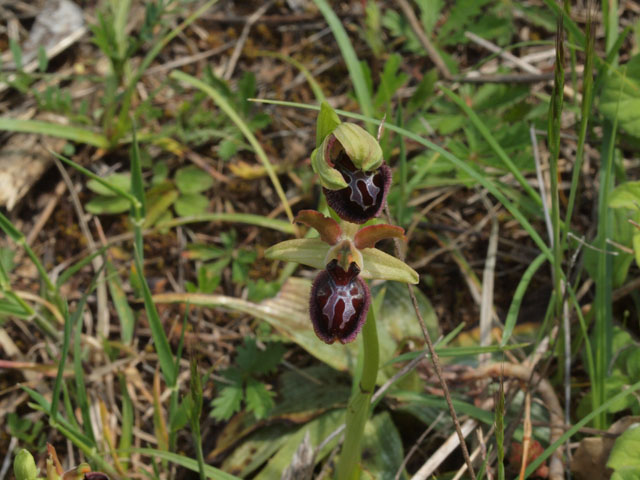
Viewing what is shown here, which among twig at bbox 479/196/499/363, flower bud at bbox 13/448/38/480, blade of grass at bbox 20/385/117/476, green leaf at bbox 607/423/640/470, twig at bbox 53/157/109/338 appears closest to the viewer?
flower bud at bbox 13/448/38/480

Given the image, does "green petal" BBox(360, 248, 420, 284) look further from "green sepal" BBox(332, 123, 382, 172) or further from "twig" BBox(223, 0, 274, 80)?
"twig" BBox(223, 0, 274, 80)

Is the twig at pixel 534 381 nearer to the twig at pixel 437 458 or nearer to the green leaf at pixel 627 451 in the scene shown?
the twig at pixel 437 458

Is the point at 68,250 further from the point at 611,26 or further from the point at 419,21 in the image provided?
the point at 611,26

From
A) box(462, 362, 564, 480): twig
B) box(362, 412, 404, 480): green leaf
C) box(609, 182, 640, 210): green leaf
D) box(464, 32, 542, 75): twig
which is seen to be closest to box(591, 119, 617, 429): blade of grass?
box(609, 182, 640, 210): green leaf

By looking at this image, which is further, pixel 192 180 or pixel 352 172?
pixel 192 180

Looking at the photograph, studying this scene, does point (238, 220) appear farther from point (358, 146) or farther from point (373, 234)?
point (358, 146)

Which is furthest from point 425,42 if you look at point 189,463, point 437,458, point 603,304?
point 189,463

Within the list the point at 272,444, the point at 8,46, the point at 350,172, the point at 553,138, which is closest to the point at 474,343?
the point at 272,444
